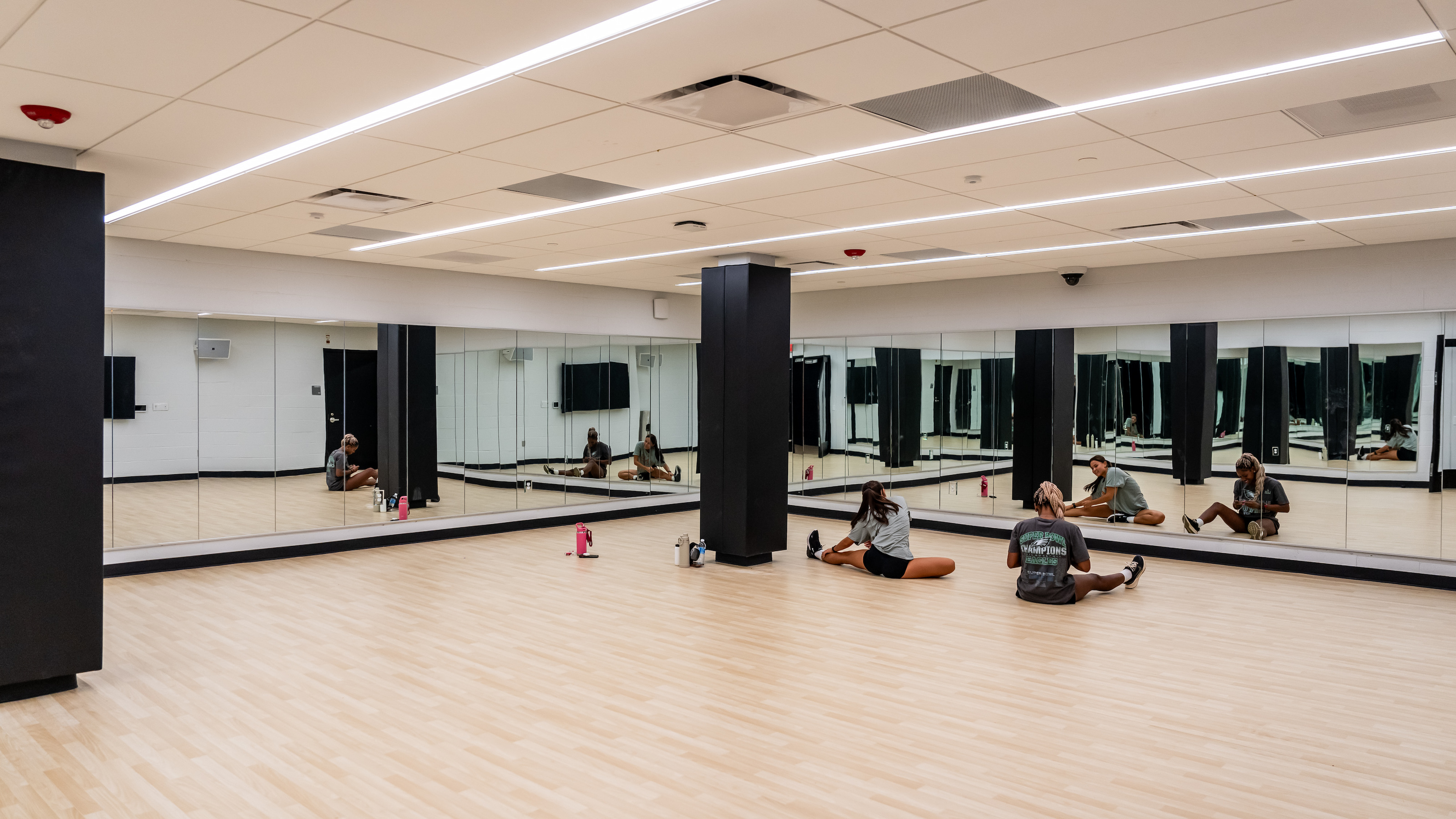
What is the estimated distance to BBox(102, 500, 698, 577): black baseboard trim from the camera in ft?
26.7

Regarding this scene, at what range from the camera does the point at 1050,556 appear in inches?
277

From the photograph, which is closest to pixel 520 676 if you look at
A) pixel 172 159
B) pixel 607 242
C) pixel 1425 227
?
pixel 172 159

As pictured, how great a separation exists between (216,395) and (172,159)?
4064 millimetres

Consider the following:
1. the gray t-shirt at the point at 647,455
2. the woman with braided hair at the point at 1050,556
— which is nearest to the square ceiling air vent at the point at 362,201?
the woman with braided hair at the point at 1050,556

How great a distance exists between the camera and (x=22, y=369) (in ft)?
15.5

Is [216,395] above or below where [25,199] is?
below

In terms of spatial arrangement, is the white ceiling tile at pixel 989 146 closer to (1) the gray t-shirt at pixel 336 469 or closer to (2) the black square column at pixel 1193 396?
(2) the black square column at pixel 1193 396

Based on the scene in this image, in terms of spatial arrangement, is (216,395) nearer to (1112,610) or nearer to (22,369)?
(22,369)

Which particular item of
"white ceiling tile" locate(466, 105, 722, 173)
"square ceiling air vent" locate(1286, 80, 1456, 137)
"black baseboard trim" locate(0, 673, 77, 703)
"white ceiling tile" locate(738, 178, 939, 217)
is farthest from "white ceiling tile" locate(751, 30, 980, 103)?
"black baseboard trim" locate(0, 673, 77, 703)

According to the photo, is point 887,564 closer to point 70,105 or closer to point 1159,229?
point 1159,229

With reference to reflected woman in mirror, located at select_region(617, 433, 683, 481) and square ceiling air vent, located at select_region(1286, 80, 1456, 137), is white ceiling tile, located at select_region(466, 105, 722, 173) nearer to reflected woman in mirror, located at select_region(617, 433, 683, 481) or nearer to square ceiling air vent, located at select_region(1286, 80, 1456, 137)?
square ceiling air vent, located at select_region(1286, 80, 1456, 137)

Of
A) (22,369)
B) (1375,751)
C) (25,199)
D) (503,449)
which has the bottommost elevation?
(1375,751)

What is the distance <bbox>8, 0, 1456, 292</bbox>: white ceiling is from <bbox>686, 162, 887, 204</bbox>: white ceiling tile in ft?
0.10

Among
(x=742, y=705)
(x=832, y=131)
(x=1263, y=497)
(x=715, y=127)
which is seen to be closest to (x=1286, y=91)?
(x=832, y=131)
